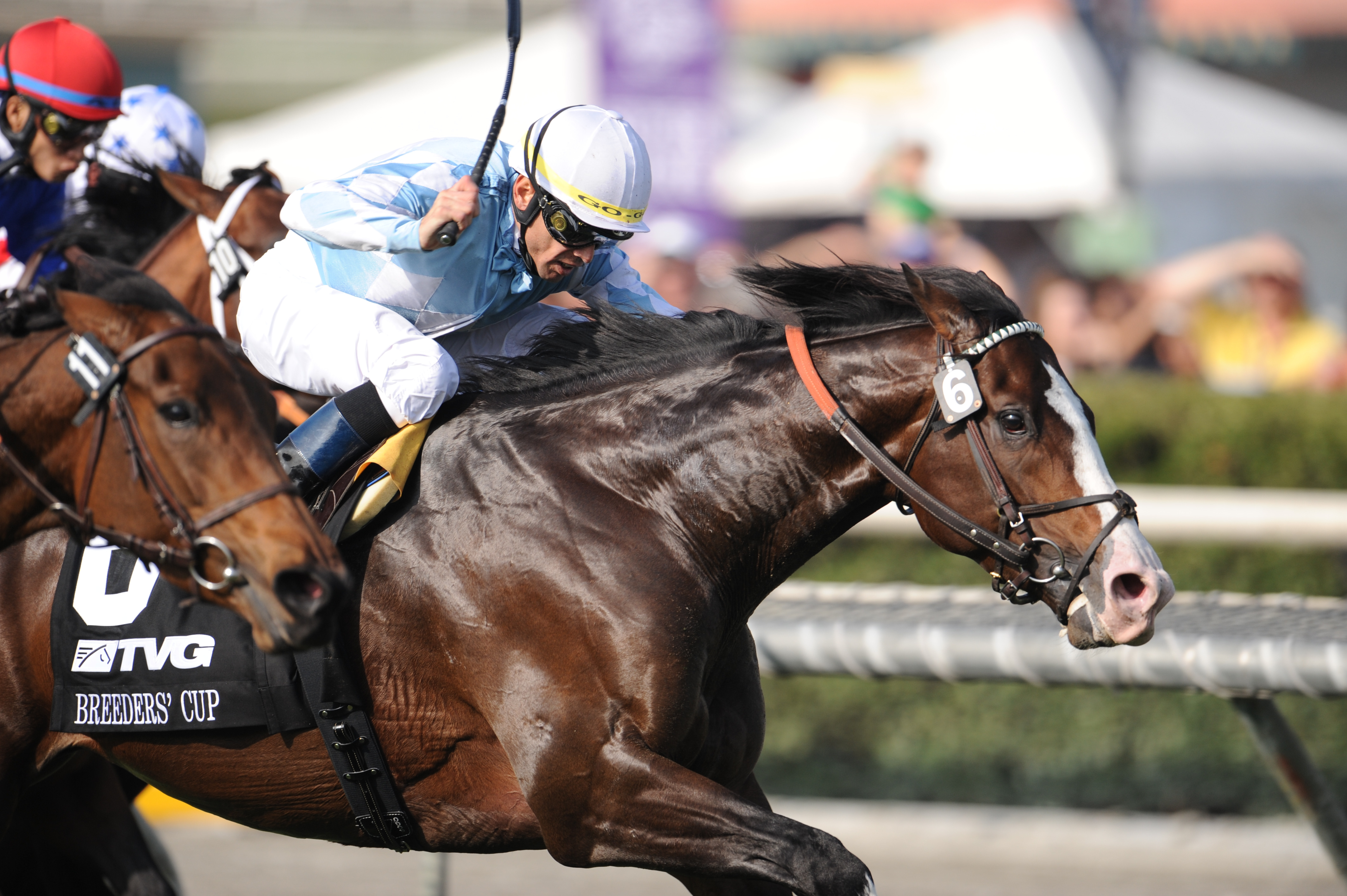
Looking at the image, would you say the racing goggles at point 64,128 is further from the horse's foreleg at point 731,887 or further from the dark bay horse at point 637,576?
the horse's foreleg at point 731,887

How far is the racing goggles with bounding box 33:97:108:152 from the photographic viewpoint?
3840 mm

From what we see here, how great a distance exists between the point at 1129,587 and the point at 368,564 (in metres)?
1.52

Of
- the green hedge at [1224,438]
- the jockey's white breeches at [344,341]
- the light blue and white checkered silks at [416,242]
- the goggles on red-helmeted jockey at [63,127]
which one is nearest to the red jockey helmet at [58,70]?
the goggles on red-helmeted jockey at [63,127]

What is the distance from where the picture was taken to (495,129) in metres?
3.12

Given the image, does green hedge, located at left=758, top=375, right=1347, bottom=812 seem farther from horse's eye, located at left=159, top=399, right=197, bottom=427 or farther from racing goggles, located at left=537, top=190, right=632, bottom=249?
horse's eye, located at left=159, top=399, right=197, bottom=427

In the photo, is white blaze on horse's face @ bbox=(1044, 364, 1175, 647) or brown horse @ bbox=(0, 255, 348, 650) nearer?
brown horse @ bbox=(0, 255, 348, 650)

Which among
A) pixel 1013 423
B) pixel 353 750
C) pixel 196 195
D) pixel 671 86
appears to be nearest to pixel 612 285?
pixel 1013 423

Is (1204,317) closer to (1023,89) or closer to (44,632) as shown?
(1023,89)

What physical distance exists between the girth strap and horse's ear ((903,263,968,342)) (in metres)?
0.25

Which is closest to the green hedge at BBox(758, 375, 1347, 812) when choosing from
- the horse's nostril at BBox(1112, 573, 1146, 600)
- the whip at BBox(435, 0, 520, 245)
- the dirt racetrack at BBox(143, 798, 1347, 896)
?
the dirt racetrack at BBox(143, 798, 1347, 896)

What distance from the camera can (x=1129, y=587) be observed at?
2.71 meters

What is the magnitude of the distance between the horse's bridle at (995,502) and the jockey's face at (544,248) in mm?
617

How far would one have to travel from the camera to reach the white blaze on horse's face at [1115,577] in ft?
8.76

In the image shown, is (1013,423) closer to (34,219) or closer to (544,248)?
(544,248)
